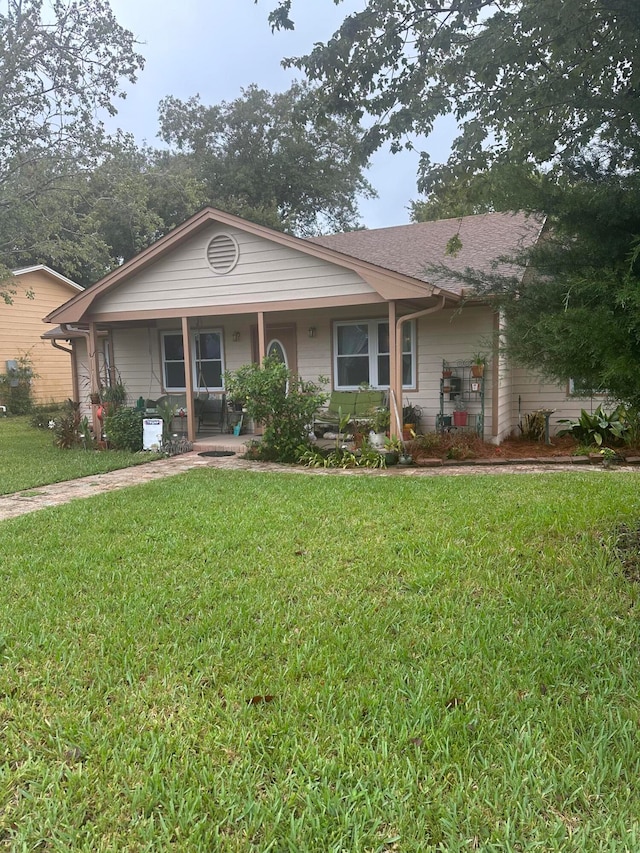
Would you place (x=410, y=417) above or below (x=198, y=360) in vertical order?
below

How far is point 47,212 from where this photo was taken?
15102 mm

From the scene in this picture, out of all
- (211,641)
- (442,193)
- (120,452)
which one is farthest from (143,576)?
(120,452)

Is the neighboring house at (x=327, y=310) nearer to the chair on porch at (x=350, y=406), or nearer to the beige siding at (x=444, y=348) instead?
the beige siding at (x=444, y=348)

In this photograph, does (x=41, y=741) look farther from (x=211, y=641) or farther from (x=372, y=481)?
(x=372, y=481)

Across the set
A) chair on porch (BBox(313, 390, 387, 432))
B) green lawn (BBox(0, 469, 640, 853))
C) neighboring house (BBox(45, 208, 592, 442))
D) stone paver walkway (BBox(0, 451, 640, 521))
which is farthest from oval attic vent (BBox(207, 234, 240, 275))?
green lawn (BBox(0, 469, 640, 853))

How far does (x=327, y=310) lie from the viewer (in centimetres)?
1170

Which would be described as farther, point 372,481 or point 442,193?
point 372,481

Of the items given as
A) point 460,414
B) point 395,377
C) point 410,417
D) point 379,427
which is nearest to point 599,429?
point 460,414

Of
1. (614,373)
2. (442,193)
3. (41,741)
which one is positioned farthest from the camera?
(442,193)

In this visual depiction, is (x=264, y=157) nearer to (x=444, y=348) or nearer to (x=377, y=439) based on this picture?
(x=444, y=348)

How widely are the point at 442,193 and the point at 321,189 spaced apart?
27513mm

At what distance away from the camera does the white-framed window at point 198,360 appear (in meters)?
13.1

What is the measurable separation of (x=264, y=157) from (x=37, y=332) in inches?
625

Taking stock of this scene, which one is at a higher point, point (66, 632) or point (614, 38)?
point (614, 38)
